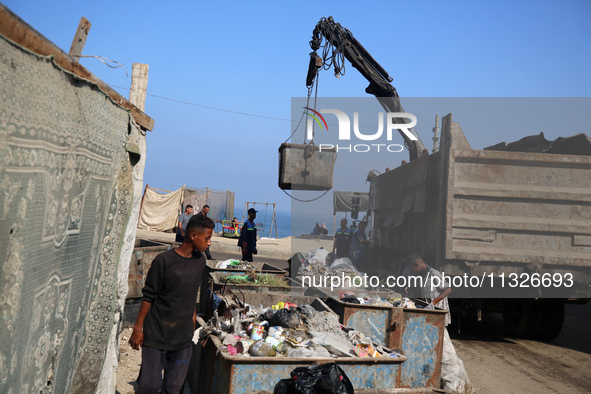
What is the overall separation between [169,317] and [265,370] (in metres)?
0.77

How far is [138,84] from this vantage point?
417cm

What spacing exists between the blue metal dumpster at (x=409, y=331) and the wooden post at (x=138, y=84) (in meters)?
2.87

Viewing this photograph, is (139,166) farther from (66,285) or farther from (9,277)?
(9,277)

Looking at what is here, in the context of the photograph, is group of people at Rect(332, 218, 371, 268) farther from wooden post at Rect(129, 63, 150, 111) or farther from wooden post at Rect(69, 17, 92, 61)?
wooden post at Rect(69, 17, 92, 61)

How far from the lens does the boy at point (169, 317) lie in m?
3.30

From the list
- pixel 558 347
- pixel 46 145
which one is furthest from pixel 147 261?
pixel 558 347

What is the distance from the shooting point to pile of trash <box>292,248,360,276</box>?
8.38m

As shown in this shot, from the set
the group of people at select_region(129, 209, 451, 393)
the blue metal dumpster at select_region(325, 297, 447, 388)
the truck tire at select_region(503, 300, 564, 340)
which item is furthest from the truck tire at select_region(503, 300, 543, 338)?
the group of people at select_region(129, 209, 451, 393)

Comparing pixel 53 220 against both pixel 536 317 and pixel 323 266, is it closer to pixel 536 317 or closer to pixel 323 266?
pixel 323 266

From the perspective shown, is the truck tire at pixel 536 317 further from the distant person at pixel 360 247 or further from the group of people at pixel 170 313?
the group of people at pixel 170 313

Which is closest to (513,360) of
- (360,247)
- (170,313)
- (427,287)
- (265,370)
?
(427,287)

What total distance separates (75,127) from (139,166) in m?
1.65

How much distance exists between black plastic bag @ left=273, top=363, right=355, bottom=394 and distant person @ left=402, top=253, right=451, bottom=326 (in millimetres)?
3394

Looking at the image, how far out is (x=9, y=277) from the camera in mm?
1740
